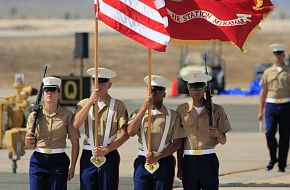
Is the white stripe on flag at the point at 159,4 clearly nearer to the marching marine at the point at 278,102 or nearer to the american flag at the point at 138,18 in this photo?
the american flag at the point at 138,18

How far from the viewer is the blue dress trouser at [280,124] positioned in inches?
673

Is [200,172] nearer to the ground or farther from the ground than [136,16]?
nearer to the ground

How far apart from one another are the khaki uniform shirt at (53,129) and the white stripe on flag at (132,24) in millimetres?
1058

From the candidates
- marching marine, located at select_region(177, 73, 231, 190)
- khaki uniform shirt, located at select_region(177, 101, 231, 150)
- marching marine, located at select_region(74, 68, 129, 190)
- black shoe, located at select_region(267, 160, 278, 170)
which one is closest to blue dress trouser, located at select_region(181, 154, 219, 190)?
marching marine, located at select_region(177, 73, 231, 190)

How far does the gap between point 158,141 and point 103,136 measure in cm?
54

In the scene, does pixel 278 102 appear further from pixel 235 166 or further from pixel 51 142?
pixel 51 142

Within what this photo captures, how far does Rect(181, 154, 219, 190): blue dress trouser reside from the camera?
11594 millimetres

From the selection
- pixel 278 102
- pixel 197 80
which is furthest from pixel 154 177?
pixel 278 102

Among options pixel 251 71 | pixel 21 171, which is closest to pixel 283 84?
pixel 21 171

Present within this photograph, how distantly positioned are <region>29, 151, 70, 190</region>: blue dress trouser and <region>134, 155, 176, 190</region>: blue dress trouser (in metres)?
0.73

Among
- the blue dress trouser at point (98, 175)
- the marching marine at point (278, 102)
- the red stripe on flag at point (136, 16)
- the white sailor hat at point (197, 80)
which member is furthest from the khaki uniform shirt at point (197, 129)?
the marching marine at point (278, 102)

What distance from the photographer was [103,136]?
11602mm

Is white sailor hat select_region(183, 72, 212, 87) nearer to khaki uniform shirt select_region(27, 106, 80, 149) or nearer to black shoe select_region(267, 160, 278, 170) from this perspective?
khaki uniform shirt select_region(27, 106, 80, 149)

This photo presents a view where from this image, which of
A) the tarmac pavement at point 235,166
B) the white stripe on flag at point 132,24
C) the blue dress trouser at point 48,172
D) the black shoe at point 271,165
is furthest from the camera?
the black shoe at point 271,165
